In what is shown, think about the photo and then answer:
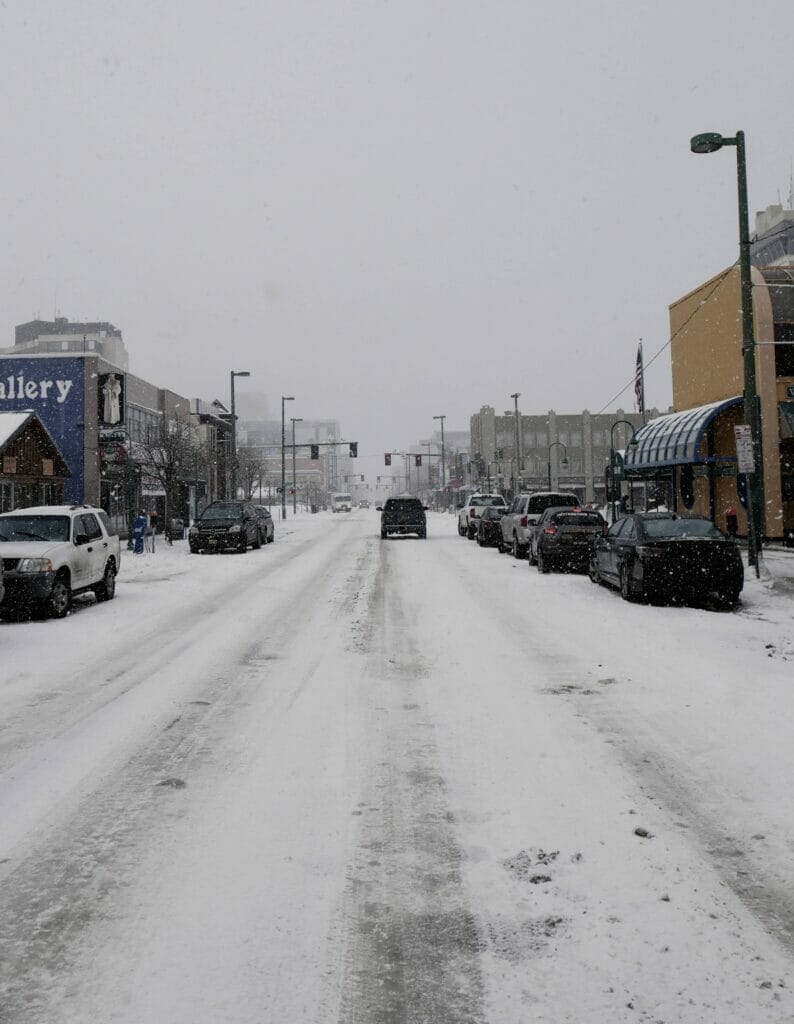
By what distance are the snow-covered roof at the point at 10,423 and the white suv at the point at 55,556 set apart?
14166 millimetres

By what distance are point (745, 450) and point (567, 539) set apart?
4.42m

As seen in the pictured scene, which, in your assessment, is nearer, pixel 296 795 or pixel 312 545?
pixel 296 795

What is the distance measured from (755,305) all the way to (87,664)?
83.5ft

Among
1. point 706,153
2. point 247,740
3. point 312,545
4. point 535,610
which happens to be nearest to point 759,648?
point 535,610

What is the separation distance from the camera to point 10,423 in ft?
95.1

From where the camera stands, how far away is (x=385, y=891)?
143 inches

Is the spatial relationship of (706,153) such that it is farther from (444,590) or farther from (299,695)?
(299,695)

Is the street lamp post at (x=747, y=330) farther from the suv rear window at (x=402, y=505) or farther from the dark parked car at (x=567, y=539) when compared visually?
the suv rear window at (x=402, y=505)

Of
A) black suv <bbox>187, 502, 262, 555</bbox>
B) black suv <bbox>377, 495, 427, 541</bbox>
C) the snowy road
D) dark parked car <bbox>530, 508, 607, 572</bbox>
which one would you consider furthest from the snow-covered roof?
the snowy road

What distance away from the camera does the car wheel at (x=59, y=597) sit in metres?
12.8

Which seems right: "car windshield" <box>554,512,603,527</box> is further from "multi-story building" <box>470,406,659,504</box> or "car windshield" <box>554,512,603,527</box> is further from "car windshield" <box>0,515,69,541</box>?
"multi-story building" <box>470,406,659,504</box>

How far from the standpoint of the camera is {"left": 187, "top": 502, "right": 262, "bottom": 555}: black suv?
2791 cm

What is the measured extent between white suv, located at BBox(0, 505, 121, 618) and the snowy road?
10.9ft

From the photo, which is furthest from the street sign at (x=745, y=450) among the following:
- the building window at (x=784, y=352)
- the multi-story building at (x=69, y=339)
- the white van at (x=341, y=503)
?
the multi-story building at (x=69, y=339)
